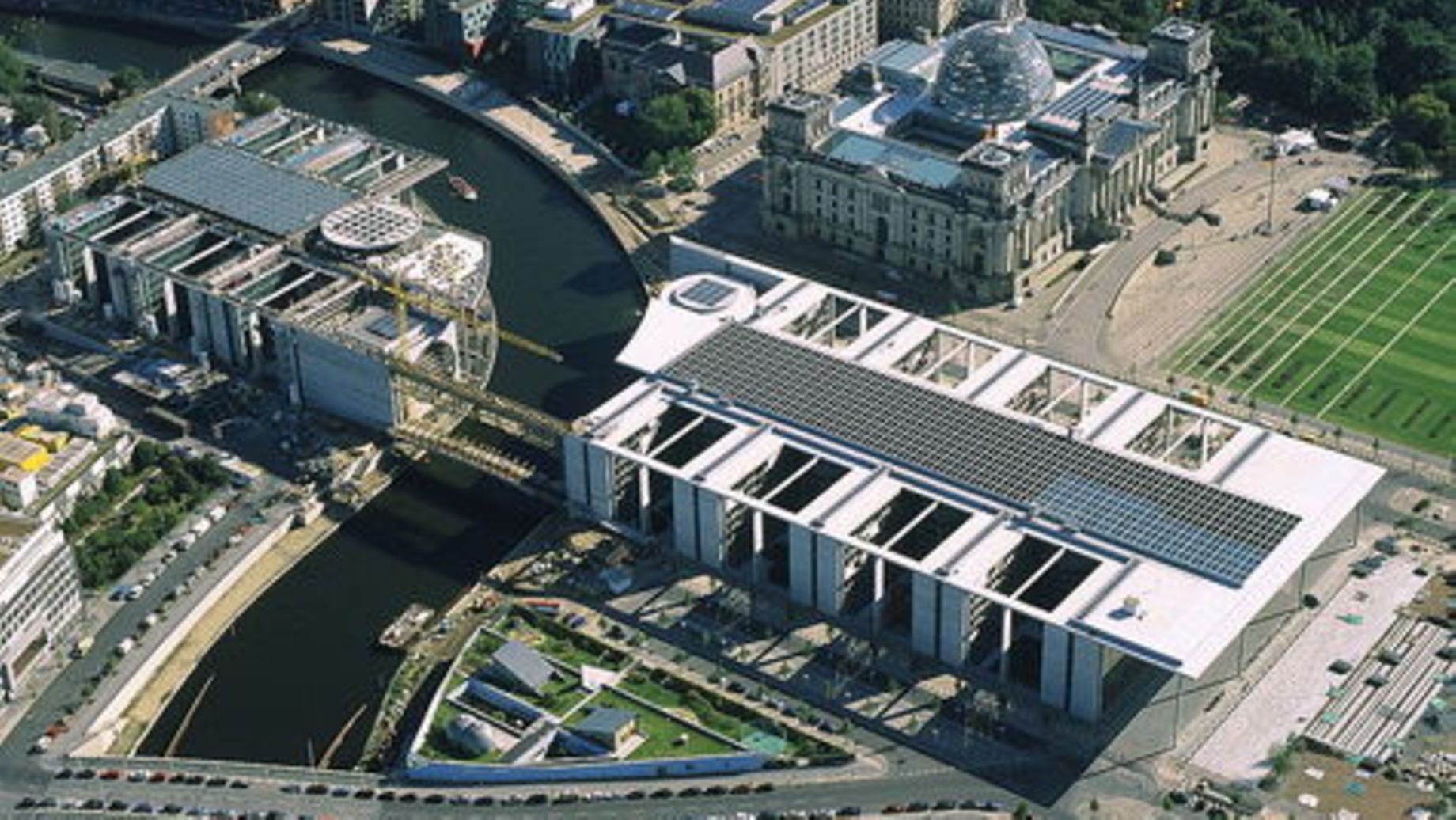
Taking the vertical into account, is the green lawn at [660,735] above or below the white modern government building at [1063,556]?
below

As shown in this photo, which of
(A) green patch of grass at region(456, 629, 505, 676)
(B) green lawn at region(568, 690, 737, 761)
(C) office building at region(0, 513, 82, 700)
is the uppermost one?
(C) office building at region(0, 513, 82, 700)

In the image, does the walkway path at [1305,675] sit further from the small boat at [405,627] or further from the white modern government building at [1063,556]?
the small boat at [405,627]

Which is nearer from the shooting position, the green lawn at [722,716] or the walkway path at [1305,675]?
the walkway path at [1305,675]

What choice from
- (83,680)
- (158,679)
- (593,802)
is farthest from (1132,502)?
(83,680)

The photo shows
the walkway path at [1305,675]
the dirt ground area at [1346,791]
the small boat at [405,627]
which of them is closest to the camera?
the dirt ground area at [1346,791]

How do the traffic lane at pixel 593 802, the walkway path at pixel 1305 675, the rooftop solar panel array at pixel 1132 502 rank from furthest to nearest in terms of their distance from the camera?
1. the rooftop solar panel array at pixel 1132 502
2. the walkway path at pixel 1305 675
3. the traffic lane at pixel 593 802

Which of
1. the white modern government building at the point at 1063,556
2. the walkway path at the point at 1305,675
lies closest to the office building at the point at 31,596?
the white modern government building at the point at 1063,556

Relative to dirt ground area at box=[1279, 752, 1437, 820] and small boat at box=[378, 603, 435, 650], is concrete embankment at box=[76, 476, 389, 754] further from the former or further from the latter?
dirt ground area at box=[1279, 752, 1437, 820]

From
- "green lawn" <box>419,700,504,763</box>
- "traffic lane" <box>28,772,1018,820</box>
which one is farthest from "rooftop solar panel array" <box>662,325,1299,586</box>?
"green lawn" <box>419,700,504,763</box>

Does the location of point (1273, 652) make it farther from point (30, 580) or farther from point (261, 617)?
point (30, 580)
